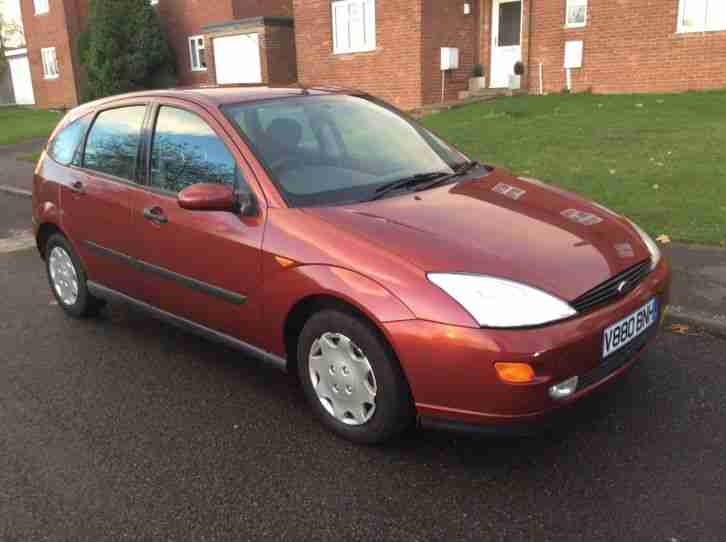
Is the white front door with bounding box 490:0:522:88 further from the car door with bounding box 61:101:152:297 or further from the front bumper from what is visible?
the front bumper

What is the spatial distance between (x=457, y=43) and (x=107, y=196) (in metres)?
14.7

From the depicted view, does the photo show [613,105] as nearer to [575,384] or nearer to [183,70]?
[575,384]

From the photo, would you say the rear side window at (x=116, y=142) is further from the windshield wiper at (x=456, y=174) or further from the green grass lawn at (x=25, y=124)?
the green grass lawn at (x=25, y=124)

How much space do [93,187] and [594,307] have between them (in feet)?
10.9

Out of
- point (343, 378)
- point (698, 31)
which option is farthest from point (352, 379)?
point (698, 31)

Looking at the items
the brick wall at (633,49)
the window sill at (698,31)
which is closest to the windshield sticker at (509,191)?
the brick wall at (633,49)

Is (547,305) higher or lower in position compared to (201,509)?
higher

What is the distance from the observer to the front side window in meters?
3.78

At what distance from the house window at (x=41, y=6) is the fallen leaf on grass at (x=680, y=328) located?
100ft

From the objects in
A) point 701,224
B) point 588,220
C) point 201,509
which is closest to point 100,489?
point 201,509

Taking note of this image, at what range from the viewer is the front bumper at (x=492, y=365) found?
2762mm

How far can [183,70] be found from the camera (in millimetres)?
25875

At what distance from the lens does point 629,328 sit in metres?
3.12

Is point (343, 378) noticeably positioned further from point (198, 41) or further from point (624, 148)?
point (198, 41)
